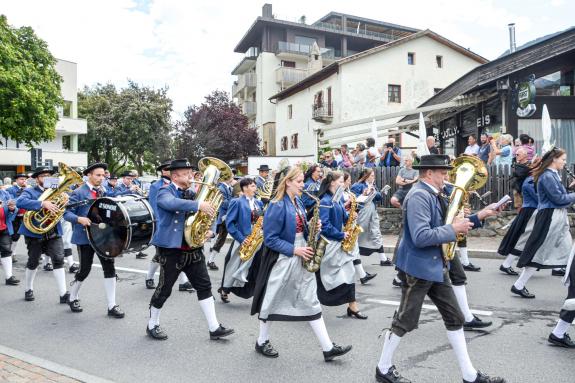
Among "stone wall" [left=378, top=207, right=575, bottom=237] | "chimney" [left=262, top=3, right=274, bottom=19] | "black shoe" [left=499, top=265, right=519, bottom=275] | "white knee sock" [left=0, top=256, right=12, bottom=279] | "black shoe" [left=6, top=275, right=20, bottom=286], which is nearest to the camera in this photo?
"black shoe" [left=499, top=265, right=519, bottom=275]

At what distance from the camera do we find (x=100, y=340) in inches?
225

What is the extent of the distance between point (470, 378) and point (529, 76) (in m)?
14.7

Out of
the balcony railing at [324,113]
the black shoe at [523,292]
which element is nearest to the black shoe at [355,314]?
the black shoe at [523,292]

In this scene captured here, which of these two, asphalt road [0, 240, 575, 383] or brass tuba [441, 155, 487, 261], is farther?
asphalt road [0, 240, 575, 383]

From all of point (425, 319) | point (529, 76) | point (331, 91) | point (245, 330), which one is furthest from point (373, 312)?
point (331, 91)

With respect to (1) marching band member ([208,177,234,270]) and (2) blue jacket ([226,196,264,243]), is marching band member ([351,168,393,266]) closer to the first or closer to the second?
(1) marching band member ([208,177,234,270])

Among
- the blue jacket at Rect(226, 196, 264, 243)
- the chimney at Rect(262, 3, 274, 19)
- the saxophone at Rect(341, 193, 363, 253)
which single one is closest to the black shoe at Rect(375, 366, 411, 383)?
the saxophone at Rect(341, 193, 363, 253)

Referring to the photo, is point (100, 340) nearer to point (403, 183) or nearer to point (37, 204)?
point (37, 204)

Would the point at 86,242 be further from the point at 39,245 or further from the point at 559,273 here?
the point at 559,273

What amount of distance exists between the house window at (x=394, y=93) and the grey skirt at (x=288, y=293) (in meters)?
33.0

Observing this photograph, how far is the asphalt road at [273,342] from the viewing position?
4.62 metres

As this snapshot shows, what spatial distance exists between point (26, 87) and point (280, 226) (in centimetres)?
2610

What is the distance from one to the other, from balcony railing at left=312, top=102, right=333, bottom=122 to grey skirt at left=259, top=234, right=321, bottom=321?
31.7m

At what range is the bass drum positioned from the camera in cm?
592
